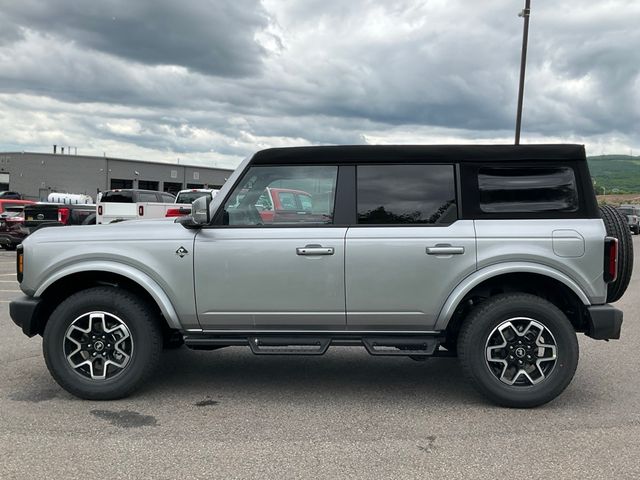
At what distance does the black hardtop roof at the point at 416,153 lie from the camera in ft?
14.4

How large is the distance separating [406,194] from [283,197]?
3.23 ft

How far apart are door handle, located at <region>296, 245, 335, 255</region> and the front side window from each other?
0.22 metres

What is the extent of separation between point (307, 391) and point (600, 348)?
3.58 m

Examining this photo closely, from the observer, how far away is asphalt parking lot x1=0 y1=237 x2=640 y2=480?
Result: 11.0 ft

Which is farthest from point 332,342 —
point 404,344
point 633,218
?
point 633,218

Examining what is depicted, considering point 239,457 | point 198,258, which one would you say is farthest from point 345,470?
point 198,258

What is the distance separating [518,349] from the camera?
4.29 meters

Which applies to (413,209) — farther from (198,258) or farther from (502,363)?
(198,258)

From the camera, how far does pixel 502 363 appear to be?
431 cm

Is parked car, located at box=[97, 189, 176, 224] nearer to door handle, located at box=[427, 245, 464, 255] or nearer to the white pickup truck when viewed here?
the white pickup truck

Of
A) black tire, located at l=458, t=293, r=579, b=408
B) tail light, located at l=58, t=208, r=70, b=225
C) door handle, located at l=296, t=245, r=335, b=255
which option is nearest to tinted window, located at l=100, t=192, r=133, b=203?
tail light, located at l=58, t=208, r=70, b=225

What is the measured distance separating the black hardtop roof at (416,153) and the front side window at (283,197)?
8cm

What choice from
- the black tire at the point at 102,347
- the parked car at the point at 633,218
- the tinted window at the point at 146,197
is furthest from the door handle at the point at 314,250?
the parked car at the point at 633,218

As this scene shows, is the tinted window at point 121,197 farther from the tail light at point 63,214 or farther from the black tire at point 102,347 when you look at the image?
the black tire at point 102,347
